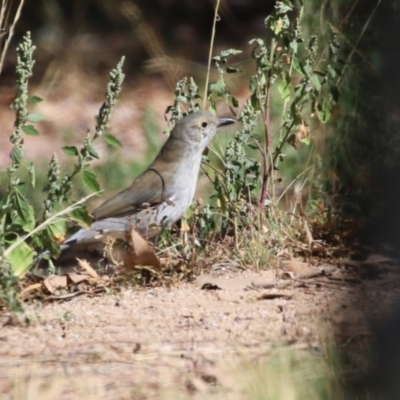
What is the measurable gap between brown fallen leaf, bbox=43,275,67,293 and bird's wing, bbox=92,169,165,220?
2.84ft

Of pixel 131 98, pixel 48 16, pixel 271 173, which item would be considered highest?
pixel 48 16

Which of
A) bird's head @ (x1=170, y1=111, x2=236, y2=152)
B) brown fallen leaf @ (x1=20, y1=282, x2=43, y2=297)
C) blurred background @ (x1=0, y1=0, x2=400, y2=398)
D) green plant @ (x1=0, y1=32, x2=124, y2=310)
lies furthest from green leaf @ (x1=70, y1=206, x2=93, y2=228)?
blurred background @ (x1=0, y1=0, x2=400, y2=398)

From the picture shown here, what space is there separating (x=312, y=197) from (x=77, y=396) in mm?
2145

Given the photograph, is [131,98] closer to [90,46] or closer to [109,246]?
[90,46]

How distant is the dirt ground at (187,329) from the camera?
356cm

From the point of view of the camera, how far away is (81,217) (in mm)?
4477

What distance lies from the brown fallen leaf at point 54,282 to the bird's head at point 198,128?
3.90 ft

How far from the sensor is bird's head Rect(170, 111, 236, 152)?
17.7 feet

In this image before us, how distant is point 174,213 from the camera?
5.25 metres

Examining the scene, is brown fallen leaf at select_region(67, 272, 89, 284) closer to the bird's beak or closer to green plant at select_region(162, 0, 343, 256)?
green plant at select_region(162, 0, 343, 256)

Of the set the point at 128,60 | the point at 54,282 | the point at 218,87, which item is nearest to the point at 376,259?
the point at 218,87

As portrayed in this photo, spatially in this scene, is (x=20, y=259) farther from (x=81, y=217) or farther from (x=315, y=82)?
(x=315, y=82)

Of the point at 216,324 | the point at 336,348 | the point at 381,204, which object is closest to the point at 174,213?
the point at 381,204

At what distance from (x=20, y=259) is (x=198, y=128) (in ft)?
4.77
